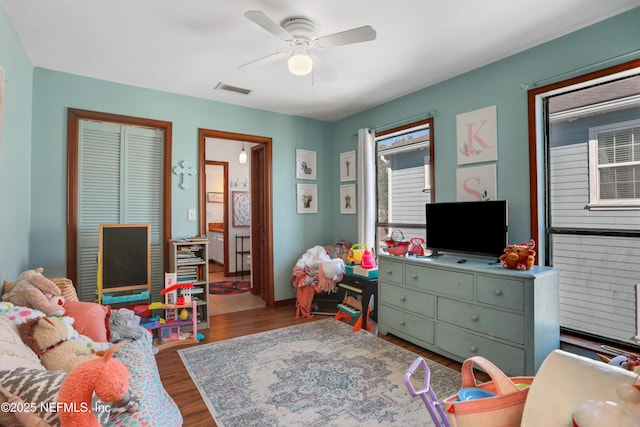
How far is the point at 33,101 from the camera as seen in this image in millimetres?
3078

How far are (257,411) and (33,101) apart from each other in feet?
11.2

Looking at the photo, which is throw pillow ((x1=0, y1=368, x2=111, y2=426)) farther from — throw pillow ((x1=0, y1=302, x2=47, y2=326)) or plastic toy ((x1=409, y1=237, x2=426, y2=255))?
plastic toy ((x1=409, y1=237, x2=426, y2=255))

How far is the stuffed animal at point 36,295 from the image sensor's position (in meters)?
1.83

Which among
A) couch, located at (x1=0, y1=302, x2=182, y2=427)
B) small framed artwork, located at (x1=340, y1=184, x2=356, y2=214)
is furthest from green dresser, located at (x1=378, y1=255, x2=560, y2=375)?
couch, located at (x1=0, y1=302, x2=182, y2=427)

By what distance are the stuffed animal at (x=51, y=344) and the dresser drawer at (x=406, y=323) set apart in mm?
2478

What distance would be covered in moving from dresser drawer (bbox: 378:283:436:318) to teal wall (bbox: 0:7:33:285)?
3044 millimetres

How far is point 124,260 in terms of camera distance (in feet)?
10.6

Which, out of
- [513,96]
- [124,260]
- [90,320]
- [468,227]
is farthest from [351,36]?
[124,260]

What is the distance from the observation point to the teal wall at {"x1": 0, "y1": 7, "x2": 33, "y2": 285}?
2.19m

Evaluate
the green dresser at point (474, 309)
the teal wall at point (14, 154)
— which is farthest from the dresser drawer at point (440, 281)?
the teal wall at point (14, 154)

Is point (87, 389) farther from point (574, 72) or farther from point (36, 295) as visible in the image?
point (574, 72)

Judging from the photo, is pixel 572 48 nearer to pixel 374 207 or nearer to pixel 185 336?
pixel 374 207

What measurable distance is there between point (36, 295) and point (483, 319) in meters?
2.94

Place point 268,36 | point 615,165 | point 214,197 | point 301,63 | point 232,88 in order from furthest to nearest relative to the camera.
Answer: point 214,197 → point 232,88 → point 268,36 → point 615,165 → point 301,63
